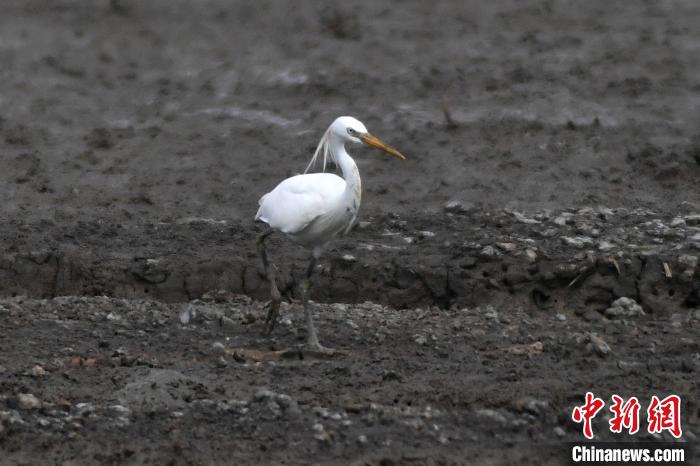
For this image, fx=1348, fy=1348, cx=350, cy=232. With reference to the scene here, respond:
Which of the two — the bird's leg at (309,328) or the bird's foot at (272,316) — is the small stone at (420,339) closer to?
the bird's leg at (309,328)

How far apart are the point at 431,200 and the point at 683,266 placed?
239cm

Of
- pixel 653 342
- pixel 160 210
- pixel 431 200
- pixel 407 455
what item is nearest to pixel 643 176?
pixel 431 200

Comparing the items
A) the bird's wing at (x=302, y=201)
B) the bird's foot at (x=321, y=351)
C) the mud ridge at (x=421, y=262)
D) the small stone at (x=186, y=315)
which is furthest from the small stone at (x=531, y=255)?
the small stone at (x=186, y=315)

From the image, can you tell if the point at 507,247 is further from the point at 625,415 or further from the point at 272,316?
the point at 625,415

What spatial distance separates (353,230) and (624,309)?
2.33 m

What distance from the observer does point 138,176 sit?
11.4 m

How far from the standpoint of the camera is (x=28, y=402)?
711 cm

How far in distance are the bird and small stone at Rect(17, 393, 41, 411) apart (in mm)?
1747

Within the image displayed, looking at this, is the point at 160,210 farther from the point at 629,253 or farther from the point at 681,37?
the point at 681,37

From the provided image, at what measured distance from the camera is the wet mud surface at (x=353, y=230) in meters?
7.09

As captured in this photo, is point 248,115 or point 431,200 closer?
point 431,200

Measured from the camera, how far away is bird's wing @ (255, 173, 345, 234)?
27.3ft

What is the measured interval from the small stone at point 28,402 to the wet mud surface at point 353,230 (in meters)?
0.03

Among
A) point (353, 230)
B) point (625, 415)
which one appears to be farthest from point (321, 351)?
Result: point (353, 230)
